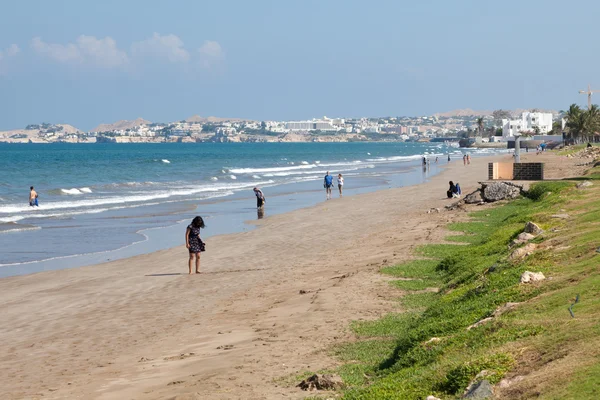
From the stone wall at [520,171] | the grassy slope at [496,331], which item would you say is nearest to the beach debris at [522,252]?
the grassy slope at [496,331]

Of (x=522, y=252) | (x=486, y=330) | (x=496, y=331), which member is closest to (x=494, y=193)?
(x=522, y=252)

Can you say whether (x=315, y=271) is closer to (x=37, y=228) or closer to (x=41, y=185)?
(x=37, y=228)

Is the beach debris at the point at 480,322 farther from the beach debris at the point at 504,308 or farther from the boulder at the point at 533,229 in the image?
the boulder at the point at 533,229

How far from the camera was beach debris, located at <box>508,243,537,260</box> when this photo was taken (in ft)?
37.9

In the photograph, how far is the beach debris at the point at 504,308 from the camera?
824cm

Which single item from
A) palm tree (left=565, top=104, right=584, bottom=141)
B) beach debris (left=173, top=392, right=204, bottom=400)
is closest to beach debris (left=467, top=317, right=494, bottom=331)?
beach debris (left=173, top=392, right=204, bottom=400)

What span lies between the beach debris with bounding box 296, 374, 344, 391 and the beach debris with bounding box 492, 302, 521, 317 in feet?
5.66

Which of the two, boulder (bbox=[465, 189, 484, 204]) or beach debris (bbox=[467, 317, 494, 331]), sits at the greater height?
beach debris (bbox=[467, 317, 494, 331])

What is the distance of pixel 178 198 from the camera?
44688 mm

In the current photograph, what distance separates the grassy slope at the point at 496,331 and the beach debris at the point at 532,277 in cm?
11

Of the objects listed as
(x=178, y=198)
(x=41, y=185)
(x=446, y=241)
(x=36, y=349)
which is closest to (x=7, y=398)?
(x=36, y=349)

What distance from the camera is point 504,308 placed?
8.41 metres

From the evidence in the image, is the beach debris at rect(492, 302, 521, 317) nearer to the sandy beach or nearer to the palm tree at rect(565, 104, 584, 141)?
the sandy beach

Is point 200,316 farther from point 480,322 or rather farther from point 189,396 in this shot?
point 480,322
